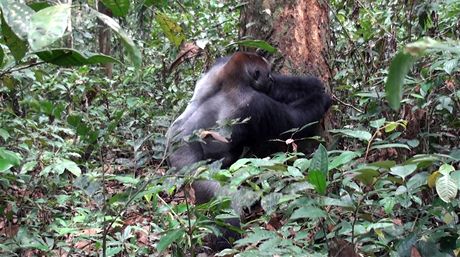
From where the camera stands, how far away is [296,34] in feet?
11.8

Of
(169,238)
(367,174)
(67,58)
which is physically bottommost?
(169,238)

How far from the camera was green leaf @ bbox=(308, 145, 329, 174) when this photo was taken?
1.56 meters

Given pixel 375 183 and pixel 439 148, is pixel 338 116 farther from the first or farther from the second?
pixel 375 183

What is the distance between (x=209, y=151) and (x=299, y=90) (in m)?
0.72

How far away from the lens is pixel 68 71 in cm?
490

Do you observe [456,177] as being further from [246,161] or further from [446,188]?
[246,161]

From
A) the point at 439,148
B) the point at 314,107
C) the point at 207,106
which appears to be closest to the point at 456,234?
the point at 439,148

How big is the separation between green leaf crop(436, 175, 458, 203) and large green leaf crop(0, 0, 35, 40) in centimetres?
111

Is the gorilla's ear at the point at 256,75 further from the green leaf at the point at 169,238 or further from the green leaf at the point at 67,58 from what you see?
the green leaf at the point at 67,58

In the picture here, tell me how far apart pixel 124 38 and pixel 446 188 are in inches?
37.1

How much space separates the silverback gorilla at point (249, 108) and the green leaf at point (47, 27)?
8.01 ft

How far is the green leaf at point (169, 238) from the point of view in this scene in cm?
184

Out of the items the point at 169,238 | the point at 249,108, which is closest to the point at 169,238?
the point at 169,238

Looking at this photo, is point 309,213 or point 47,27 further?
point 309,213
